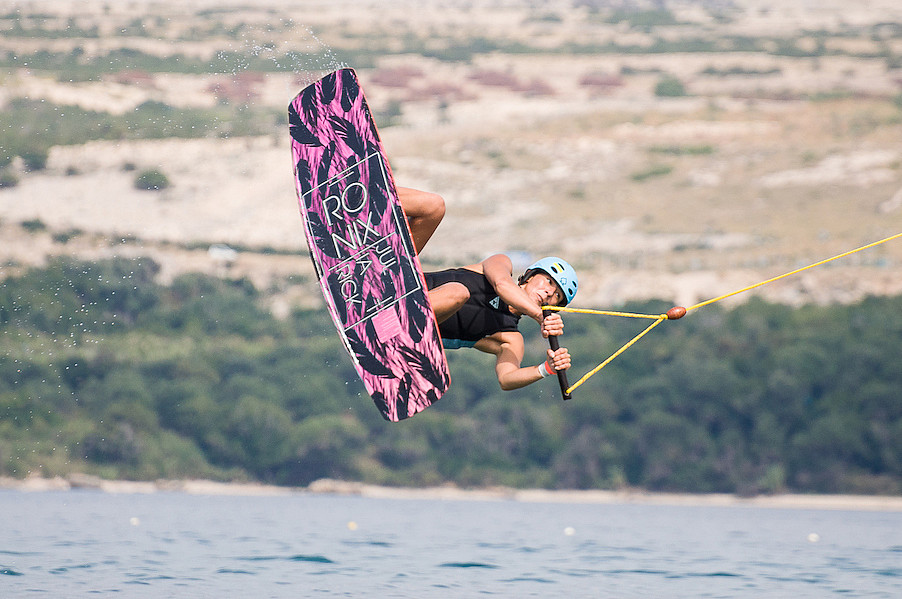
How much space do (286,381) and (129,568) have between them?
31.3m

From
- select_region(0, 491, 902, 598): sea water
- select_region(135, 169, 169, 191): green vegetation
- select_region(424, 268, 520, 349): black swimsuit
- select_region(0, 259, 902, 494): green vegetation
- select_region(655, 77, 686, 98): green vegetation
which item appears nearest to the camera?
select_region(424, 268, 520, 349): black swimsuit

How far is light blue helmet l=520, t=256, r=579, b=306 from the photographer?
361 inches

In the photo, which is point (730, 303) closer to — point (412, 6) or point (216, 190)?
point (216, 190)

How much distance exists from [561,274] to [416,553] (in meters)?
10.1

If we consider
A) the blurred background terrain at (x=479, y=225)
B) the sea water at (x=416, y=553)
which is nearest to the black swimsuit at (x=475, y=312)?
the blurred background terrain at (x=479, y=225)

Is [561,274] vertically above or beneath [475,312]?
above

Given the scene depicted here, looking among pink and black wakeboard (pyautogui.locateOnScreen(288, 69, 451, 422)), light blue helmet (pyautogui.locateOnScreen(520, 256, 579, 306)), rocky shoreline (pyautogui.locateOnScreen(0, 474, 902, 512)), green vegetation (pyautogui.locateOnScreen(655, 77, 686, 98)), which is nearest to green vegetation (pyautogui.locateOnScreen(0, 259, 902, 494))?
rocky shoreline (pyautogui.locateOnScreen(0, 474, 902, 512))

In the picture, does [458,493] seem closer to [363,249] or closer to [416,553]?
[416,553]

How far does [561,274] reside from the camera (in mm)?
9203

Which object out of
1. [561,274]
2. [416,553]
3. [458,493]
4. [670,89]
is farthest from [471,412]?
[670,89]

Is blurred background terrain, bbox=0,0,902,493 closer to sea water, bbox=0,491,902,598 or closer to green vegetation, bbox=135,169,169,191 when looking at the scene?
green vegetation, bbox=135,169,169,191

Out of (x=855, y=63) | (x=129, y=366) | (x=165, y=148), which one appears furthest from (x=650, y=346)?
(x=855, y=63)

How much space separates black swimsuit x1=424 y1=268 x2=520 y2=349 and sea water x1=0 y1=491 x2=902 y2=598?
14.3ft

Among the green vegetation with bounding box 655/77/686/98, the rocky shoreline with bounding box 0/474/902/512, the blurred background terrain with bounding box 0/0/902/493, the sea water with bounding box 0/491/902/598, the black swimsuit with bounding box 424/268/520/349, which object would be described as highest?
the green vegetation with bounding box 655/77/686/98
